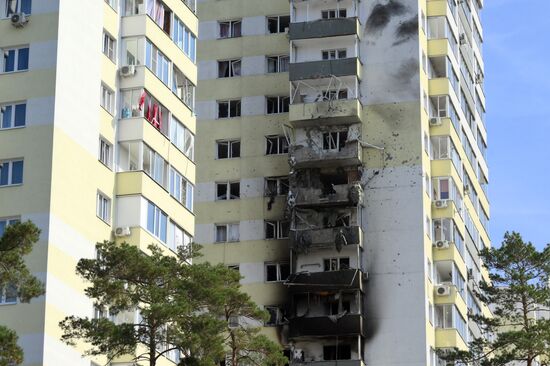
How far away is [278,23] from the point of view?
96312mm

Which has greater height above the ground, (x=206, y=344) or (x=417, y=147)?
(x=417, y=147)

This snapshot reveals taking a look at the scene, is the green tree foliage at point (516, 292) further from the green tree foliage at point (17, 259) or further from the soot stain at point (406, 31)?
the green tree foliage at point (17, 259)

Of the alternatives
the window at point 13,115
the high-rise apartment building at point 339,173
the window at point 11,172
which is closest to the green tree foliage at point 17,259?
the window at point 11,172

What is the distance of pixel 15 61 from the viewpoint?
62.1 m

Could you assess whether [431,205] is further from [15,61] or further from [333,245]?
[15,61]

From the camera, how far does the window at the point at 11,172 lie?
2363 inches

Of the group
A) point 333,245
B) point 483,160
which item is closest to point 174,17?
point 333,245

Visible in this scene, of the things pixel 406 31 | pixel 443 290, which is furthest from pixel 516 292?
pixel 406 31

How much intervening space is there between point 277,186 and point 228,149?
14.2 feet

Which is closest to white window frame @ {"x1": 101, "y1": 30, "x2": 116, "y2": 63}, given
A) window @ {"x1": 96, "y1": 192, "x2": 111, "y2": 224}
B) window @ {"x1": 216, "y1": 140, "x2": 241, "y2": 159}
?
window @ {"x1": 96, "y1": 192, "x2": 111, "y2": 224}

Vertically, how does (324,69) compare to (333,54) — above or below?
below

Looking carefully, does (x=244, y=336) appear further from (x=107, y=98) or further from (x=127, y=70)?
(x=127, y=70)

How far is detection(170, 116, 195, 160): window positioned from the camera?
→ 70312mm

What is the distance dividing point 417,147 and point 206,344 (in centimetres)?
3932
